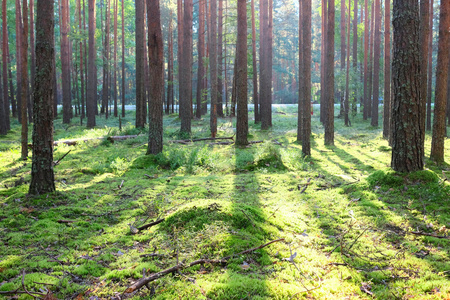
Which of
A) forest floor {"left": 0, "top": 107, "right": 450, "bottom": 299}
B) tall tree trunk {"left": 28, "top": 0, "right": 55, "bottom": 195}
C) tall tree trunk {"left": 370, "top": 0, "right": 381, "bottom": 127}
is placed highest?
tall tree trunk {"left": 370, "top": 0, "right": 381, "bottom": 127}

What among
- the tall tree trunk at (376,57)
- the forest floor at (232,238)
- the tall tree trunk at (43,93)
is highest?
the tall tree trunk at (376,57)

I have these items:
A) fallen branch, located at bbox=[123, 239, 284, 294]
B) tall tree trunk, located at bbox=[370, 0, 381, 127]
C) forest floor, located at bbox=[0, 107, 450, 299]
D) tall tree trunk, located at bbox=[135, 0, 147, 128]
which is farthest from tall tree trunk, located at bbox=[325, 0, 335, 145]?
fallen branch, located at bbox=[123, 239, 284, 294]

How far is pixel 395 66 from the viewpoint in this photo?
6152mm

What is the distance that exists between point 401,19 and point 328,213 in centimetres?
380

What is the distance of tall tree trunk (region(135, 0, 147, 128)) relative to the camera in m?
15.4

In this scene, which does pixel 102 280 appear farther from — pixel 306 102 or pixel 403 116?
pixel 306 102

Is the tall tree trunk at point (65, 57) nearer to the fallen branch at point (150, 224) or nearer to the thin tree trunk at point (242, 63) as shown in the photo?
the thin tree trunk at point (242, 63)

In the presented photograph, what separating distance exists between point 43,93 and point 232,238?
410cm

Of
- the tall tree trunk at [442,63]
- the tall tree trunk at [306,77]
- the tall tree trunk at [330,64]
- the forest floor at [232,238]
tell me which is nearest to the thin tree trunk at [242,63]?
the tall tree trunk at [306,77]

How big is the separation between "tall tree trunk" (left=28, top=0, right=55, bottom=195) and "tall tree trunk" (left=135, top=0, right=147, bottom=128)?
10.6 metres

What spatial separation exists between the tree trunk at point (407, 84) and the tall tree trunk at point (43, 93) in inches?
245

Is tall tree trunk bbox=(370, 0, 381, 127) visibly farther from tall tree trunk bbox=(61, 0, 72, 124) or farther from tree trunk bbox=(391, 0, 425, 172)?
tall tree trunk bbox=(61, 0, 72, 124)

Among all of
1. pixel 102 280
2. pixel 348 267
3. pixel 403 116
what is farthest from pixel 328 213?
pixel 102 280

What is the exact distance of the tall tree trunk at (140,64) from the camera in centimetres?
1545
